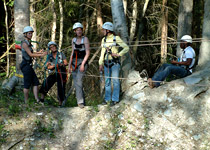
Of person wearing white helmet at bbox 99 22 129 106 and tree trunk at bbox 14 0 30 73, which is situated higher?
tree trunk at bbox 14 0 30 73

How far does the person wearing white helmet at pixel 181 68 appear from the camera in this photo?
20.7 ft

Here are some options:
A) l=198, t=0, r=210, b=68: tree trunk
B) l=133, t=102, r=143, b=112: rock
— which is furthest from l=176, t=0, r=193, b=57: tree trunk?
l=133, t=102, r=143, b=112: rock

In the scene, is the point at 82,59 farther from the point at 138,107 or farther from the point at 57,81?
the point at 138,107

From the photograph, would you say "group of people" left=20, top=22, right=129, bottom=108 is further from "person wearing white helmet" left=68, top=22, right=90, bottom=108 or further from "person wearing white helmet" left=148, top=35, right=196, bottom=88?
"person wearing white helmet" left=148, top=35, right=196, bottom=88

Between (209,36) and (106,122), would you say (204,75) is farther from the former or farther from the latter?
(106,122)

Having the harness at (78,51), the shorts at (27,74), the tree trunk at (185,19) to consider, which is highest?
the tree trunk at (185,19)

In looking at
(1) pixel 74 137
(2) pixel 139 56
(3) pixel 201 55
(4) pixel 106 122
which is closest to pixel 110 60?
(4) pixel 106 122

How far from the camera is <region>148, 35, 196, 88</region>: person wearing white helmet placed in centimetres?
631

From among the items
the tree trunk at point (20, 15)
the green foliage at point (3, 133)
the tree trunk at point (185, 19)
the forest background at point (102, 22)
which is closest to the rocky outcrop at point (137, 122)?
the green foliage at point (3, 133)

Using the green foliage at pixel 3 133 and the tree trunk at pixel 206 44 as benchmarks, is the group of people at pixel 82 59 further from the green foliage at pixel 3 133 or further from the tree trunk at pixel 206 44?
the tree trunk at pixel 206 44

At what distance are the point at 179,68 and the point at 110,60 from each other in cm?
158

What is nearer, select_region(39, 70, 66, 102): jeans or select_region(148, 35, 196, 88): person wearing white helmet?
select_region(148, 35, 196, 88): person wearing white helmet

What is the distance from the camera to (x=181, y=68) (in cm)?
644

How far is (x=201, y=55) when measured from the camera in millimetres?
6832
